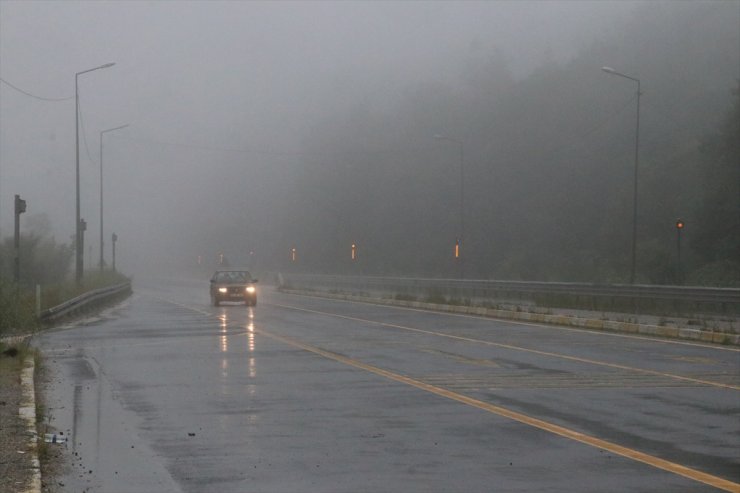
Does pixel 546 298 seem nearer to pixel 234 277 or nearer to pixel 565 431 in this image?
pixel 234 277

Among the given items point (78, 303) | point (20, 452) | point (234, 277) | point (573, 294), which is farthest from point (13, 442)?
point (234, 277)

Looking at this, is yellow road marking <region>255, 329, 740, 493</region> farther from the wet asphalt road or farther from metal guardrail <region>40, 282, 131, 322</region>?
metal guardrail <region>40, 282, 131, 322</region>

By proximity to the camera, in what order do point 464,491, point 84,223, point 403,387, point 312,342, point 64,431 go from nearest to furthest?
point 464,491
point 64,431
point 403,387
point 312,342
point 84,223

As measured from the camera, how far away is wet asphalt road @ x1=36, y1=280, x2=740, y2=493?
869 centimetres

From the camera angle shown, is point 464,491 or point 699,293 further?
point 699,293

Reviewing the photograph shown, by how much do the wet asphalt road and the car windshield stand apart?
22.7 meters

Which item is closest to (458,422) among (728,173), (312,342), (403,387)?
(403,387)

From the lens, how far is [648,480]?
8.41 meters

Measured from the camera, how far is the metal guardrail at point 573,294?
31094 millimetres

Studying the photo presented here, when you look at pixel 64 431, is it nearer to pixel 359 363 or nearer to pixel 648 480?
pixel 648 480

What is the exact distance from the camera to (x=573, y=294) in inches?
1507

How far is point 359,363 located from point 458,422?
6836 mm

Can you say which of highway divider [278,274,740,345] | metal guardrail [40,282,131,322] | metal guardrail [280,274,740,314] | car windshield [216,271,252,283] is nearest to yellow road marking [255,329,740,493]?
highway divider [278,274,740,345]

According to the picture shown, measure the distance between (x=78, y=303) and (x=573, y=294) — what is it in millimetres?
17241
